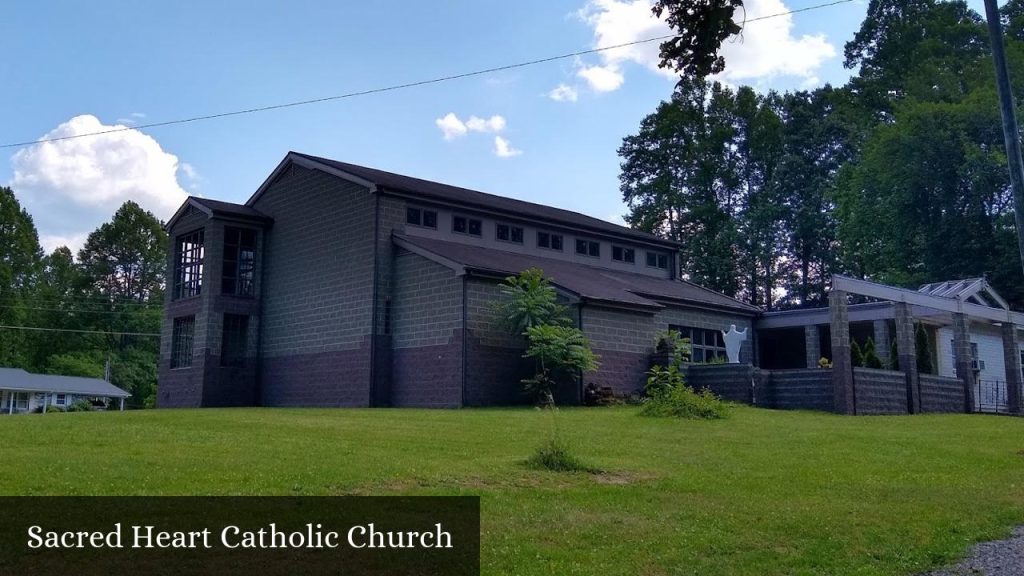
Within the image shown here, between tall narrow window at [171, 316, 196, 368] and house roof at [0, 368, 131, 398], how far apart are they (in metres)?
26.3

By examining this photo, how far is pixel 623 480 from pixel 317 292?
23.2 meters

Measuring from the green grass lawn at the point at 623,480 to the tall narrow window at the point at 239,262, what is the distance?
54.4 ft

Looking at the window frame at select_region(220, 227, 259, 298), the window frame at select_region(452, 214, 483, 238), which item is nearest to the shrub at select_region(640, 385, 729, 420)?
the window frame at select_region(452, 214, 483, 238)

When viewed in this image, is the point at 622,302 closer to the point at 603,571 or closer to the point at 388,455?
the point at 388,455

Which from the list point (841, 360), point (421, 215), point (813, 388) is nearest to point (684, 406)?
point (841, 360)

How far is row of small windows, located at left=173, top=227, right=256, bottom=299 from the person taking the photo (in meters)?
37.1

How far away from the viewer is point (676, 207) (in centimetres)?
6328

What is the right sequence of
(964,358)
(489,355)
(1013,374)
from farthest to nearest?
(1013,374) → (964,358) → (489,355)

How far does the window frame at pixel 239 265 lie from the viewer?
37031 millimetres

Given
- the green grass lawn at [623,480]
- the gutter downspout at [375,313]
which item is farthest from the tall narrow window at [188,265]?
the green grass lawn at [623,480]

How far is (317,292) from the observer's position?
114 ft

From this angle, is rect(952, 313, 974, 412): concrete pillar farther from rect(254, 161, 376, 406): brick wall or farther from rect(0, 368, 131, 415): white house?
rect(0, 368, 131, 415): white house

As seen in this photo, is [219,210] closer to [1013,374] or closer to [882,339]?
[882,339]

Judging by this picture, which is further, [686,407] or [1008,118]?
[686,407]
